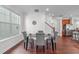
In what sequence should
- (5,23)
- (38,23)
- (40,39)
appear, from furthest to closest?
(38,23), (5,23), (40,39)

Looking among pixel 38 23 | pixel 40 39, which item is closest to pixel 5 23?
pixel 40 39

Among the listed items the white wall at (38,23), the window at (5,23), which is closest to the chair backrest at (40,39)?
the window at (5,23)

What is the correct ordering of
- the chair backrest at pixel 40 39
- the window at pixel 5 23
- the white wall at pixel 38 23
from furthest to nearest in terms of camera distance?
the white wall at pixel 38 23 → the chair backrest at pixel 40 39 → the window at pixel 5 23

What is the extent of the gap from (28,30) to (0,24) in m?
4.45

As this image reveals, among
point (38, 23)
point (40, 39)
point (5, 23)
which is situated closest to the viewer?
point (40, 39)

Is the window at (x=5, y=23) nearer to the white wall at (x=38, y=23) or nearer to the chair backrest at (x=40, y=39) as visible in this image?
the chair backrest at (x=40, y=39)

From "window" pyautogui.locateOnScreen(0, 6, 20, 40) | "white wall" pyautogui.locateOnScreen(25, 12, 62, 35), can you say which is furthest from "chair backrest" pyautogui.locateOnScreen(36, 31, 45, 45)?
"white wall" pyautogui.locateOnScreen(25, 12, 62, 35)

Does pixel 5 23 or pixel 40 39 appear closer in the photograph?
pixel 40 39

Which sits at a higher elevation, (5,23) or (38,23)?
(38,23)

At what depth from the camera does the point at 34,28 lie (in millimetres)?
9758

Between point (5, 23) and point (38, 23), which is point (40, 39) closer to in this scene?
point (5, 23)

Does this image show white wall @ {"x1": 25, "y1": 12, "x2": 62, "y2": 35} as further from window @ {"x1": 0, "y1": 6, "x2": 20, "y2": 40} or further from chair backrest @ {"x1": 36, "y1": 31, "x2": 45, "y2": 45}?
chair backrest @ {"x1": 36, "y1": 31, "x2": 45, "y2": 45}
